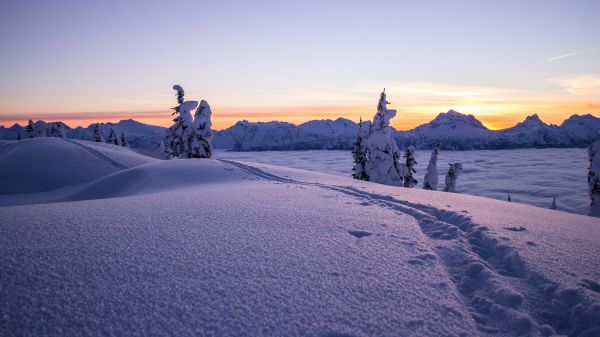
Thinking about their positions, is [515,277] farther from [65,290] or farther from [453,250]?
[65,290]

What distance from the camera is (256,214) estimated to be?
5945 mm

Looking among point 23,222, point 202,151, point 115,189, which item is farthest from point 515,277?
point 202,151

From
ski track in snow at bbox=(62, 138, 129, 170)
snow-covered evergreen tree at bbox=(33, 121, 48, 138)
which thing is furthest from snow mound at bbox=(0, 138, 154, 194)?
snow-covered evergreen tree at bbox=(33, 121, 48, 138)

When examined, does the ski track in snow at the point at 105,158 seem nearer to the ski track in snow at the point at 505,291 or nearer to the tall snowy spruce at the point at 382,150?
the tall snowy spruce at the point at 382,150

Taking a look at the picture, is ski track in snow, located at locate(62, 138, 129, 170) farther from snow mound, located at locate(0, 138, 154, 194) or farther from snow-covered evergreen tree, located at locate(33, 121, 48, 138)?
snow-covered evergreen tree, located at locate(33, 121, 48, 138)

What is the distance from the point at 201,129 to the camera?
31.6 meters

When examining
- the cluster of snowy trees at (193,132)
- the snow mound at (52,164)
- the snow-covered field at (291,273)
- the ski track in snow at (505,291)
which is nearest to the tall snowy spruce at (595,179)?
the snow-covered field at (291,273)

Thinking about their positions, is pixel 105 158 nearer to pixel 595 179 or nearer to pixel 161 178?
pixel 161 178

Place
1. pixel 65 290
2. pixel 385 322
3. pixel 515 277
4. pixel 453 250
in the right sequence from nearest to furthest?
pixel 385 322
pixel 65 290
pixel 515 277
pixel 453 250

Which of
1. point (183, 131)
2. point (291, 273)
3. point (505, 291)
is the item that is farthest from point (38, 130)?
point (505, 291)

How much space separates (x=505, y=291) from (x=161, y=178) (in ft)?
45.9

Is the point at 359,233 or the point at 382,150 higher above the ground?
the point at 382,150

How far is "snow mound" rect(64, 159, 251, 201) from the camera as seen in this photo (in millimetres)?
13188

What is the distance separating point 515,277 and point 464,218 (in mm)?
2417
